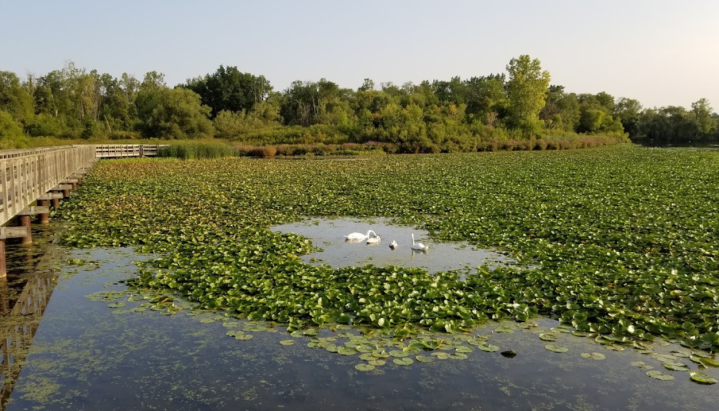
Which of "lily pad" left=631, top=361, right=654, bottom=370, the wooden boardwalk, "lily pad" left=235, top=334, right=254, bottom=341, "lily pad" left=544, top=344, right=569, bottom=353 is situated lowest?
"lily pad" left=235, top=334, right=254, bottom=341

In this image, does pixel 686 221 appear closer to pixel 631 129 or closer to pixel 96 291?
pixel 96 291

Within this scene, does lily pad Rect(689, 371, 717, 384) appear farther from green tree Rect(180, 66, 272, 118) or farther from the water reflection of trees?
green tree Rect(180, 66, 272, 118)

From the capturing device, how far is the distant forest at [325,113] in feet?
191

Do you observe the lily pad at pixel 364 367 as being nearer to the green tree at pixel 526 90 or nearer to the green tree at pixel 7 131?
the green tree at pixel 7 131

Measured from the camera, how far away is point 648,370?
564 cm

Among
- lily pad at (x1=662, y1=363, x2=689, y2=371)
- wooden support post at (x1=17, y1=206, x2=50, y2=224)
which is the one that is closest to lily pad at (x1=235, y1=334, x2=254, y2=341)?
lily pad at (x1=662, y1=363, x2=689, y2=371)

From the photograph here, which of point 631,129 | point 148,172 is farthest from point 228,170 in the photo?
point 631,129

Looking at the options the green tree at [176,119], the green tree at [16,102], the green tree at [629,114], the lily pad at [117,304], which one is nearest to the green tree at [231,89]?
the green tree at [176,119]

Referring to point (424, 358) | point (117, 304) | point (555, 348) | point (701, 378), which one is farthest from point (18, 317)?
point (701, 378)

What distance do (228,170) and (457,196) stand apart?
16796 mm

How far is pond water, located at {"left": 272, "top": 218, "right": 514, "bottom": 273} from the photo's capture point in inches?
398

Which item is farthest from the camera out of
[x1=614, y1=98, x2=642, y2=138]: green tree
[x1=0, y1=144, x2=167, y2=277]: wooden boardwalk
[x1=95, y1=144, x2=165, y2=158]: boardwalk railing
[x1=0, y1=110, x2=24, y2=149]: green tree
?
[x1=614, y1=98, x2=642, y2=138]: green tree

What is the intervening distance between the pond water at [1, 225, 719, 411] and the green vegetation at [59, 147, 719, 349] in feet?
1.49

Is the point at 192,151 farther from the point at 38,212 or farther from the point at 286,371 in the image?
the point at 286,371
